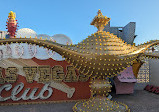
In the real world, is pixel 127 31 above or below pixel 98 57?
above

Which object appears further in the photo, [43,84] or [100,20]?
[43,84]

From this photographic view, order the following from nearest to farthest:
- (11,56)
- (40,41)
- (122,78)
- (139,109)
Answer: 1. (40,41)
2. (139,109)
3. (11,56)
4. (122,78)

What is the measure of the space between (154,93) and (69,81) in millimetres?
4875

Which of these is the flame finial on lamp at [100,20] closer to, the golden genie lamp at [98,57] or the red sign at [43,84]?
the golden genie lamp at [98,57]

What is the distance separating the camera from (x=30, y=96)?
5.24m

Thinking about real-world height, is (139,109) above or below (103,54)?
below

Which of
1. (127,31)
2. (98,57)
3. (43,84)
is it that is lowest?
(43,84)

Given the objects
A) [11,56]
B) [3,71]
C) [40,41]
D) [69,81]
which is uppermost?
[40,41]

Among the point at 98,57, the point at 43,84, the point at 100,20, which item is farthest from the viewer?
the point at 43,84

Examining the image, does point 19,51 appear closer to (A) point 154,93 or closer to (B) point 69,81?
(B) point 69,81

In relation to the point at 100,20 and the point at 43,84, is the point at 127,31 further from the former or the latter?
the point at 43,84

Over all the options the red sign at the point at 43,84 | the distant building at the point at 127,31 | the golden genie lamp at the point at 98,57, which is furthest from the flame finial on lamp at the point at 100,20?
the distant building at the point at 127,31

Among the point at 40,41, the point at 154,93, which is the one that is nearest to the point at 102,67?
the point at 40,41

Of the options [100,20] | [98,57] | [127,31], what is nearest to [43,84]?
[98,57]
